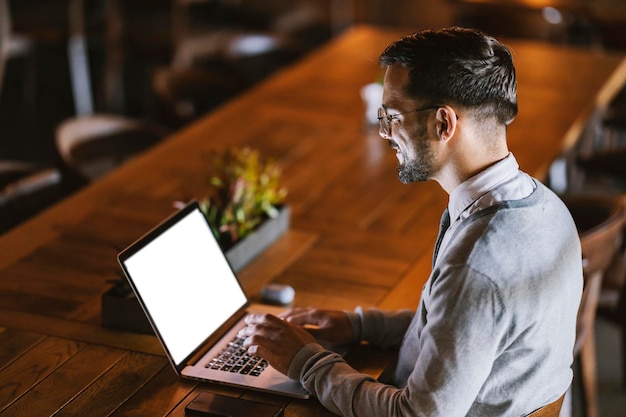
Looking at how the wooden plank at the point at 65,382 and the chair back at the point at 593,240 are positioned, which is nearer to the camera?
the wooden plank at the point at 65,382

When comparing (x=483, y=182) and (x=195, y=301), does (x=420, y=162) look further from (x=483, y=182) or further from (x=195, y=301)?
(x=195, y=301)

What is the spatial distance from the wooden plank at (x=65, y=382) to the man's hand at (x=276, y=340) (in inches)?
13.1

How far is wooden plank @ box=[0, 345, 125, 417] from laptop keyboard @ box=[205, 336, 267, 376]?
0.22 meters

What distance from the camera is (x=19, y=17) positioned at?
6.02 meters

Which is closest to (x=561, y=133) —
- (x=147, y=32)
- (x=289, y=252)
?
(x=289, y=252)

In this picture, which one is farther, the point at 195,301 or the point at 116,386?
the point at 195,301

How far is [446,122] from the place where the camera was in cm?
175

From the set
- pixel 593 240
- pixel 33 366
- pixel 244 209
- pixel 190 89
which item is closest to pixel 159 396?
pixel 33 366

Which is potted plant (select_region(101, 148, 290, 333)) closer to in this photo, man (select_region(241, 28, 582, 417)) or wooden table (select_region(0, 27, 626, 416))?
wooden table (select_region(0, 27, 626, 416))

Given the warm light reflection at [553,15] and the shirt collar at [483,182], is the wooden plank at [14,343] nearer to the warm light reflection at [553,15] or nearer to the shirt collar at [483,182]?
the shirt collar at [483,182]

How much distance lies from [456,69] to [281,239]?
1.16m

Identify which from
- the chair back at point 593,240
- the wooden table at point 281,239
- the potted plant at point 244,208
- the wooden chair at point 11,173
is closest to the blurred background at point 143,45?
the wooden table at point 281,239

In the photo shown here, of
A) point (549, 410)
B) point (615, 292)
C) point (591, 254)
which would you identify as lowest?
point (615, 292)

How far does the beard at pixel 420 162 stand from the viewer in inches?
70.7
